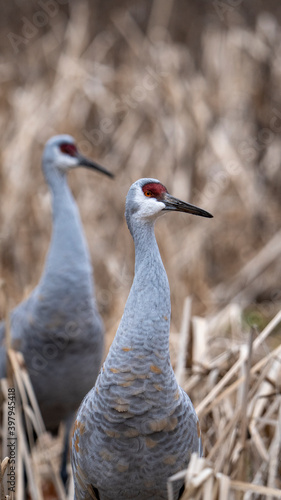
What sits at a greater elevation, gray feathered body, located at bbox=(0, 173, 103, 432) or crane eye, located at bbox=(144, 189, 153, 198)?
crane eye, located at bbox=(144, 189, 153, 198)

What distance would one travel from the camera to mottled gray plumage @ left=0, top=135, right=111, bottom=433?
2.87m

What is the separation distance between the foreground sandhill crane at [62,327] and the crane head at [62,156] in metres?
0.29

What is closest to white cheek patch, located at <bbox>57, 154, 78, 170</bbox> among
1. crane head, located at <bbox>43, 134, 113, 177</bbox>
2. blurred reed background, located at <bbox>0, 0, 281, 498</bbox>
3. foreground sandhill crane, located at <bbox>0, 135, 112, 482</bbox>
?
crane head, located at <bbox>43, 134, 113, 177</bbox>

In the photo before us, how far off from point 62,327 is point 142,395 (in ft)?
3.94

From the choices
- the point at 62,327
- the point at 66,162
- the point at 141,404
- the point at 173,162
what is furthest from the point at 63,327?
the point at 173,162

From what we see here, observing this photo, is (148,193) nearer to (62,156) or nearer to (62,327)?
(62,327)

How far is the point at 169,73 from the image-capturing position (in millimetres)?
5191

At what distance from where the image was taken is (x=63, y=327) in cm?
286

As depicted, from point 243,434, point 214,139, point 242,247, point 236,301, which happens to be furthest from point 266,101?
point 243,434

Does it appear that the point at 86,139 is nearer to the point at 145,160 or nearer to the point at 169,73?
the point at 145,160

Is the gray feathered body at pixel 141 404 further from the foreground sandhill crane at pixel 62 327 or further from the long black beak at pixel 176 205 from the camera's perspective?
the foreground sandhill crane at pixel 62 327

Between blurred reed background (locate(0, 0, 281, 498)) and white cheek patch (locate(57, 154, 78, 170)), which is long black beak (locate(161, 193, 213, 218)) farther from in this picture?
blurred reed background (locate(0, 0, 281, 498))

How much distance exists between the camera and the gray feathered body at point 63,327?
287 centimetres

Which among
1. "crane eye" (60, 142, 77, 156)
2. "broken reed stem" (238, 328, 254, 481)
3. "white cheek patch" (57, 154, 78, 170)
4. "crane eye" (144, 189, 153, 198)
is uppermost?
"crane eye" (60, 142, 77, 156)
